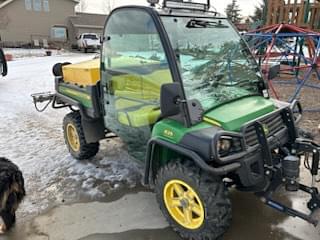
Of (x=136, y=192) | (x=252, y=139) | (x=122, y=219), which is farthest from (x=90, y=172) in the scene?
(x=252, y=139)

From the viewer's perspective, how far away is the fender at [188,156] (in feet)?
7.24

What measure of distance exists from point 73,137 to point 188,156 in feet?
8.99

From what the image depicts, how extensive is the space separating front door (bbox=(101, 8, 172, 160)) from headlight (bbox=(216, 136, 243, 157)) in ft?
2.41

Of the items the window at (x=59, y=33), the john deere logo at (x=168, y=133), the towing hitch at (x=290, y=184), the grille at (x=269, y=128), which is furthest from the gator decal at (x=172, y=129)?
the window at (x=59, y=33)

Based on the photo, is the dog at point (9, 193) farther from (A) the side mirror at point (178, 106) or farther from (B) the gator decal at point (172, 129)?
(A) the side mirror at point (178, 106)

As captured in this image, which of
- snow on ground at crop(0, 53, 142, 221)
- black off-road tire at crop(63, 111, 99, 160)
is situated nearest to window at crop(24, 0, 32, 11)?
snow on ground at crop(0, 53, 142, 221)

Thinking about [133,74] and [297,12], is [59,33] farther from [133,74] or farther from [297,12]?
[133,74]

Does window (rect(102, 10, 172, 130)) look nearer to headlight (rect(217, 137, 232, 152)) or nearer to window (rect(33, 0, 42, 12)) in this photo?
headlight (rect(217, 137, 232, 152))

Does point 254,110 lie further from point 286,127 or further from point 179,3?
point 179,3

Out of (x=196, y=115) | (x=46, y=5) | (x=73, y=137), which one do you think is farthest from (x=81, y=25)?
(x=196, y=115)

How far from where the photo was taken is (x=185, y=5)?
3037 millimetres

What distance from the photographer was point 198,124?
243 cm

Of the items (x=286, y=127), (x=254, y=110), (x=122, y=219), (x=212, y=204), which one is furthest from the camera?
(x=122, y=219)

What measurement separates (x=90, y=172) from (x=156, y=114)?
177 centimetres
